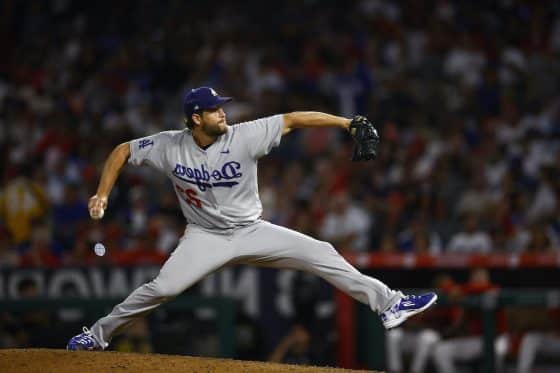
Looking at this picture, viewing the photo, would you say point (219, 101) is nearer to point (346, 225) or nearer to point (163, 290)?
point (163, 290)

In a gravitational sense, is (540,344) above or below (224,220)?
below

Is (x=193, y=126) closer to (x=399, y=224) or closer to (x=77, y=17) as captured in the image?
(x=399, y=224)

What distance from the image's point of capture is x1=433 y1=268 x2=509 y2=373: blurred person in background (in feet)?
28.3

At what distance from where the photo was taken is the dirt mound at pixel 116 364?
235 inches

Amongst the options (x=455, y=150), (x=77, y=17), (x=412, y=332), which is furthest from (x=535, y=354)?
(x=77, y=17)

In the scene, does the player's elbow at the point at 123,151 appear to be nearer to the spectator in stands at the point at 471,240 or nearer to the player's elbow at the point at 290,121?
the player's elbow at the point at 290,121

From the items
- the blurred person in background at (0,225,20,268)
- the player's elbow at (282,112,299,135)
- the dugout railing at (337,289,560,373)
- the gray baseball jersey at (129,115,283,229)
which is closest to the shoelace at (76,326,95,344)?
the gray baseball jersey at (129,115,283,229)

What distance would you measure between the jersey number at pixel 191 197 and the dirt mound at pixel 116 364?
90 cm

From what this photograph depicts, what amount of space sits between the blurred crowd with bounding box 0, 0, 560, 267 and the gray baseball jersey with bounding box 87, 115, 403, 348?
3694mm

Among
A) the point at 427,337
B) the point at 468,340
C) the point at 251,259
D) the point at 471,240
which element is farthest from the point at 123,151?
the point at 471,240

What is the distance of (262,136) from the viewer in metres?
6.25

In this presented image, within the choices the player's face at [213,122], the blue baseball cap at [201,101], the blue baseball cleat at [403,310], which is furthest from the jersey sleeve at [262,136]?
the blue baseball cleat at [403,310]

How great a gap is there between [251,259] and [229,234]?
0.64 feet

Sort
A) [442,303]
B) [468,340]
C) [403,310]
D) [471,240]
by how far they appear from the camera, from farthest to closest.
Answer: [471,240]
[468,340]
[442,303]
[403,310]
